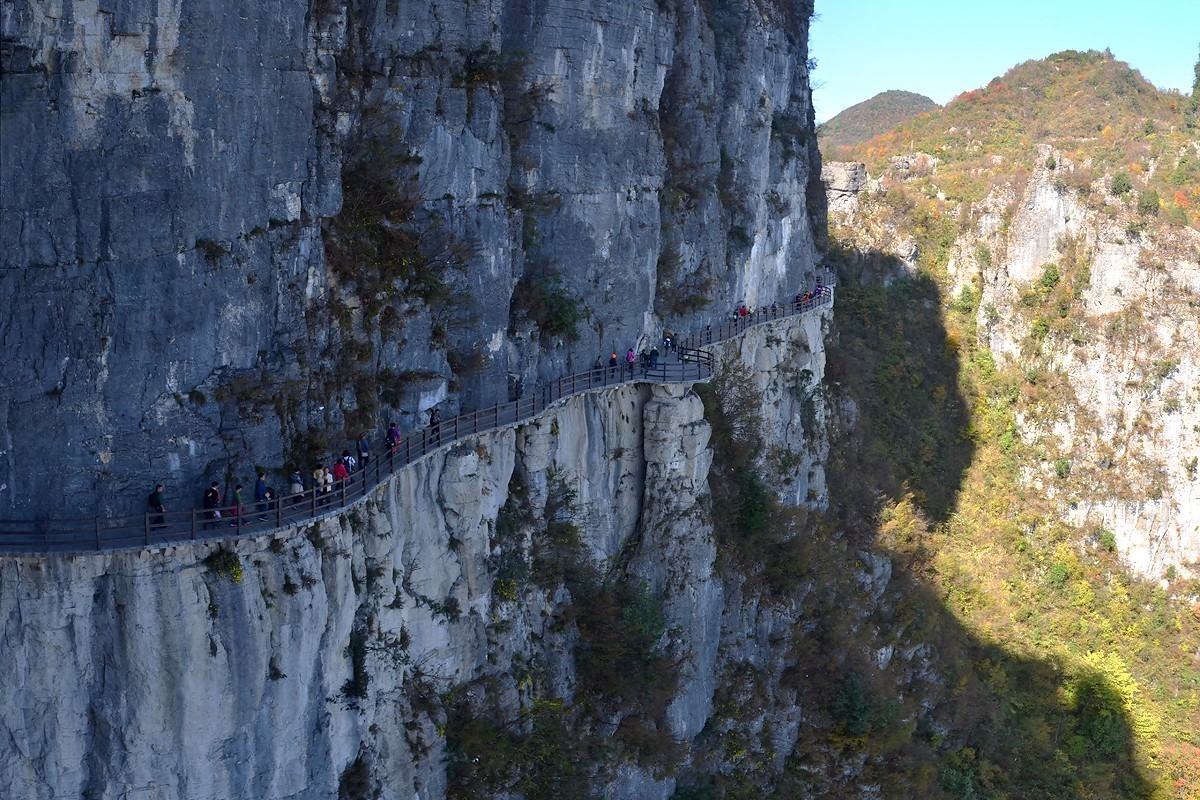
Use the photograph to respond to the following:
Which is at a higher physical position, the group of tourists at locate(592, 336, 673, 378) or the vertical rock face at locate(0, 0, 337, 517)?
the vertical rock face at locate(0, 0, 337, 517)

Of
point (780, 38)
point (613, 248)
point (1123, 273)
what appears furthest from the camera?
point (1123, 273)

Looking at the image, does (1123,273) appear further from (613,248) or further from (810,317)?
(613,248)

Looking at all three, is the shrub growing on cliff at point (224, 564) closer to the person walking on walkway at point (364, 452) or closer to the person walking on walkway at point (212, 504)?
the person walking on walkway at point (212, 504)

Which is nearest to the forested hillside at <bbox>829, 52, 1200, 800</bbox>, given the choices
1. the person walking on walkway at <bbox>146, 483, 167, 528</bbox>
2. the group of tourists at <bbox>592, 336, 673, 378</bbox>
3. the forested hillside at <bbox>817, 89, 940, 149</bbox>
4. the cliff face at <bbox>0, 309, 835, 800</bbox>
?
the cliff face at <bbox>0, 309, 835, 800</bbox>

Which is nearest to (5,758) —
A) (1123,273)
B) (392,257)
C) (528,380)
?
(392,257)

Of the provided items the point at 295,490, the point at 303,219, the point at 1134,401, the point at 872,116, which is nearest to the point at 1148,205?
the point at 1134,401

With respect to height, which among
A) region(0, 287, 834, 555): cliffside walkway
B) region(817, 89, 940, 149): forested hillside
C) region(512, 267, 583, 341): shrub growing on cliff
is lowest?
region(0, 287, 834, 555): cliffside walkway

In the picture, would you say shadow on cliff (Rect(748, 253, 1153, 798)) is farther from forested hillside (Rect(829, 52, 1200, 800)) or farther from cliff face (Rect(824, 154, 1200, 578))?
cliff face (Rect(824, 154, 1200, 578))

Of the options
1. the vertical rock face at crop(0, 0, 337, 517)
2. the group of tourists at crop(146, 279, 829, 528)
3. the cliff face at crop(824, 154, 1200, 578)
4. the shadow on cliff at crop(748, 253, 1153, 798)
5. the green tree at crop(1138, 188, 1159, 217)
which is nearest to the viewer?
the vertical rock face at crop(0, 0, 337, 517)

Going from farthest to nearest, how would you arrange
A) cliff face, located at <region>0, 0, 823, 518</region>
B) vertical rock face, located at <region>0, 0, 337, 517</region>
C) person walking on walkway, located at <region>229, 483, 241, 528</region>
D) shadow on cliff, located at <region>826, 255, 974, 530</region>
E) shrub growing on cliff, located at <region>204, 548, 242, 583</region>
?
shadow on cliff, located at <region>826, 255, 974, 530</region> < shrub growing on cliff, located at <region>204, 548, 242, 583</region> < person walking on walkway, located at <region>229, 483, 241, 528</region> < cliff face, located at <region>0, 0, 823, 518</region> < vertical rock face, located at <region>0, 0, 337, 517</region>
